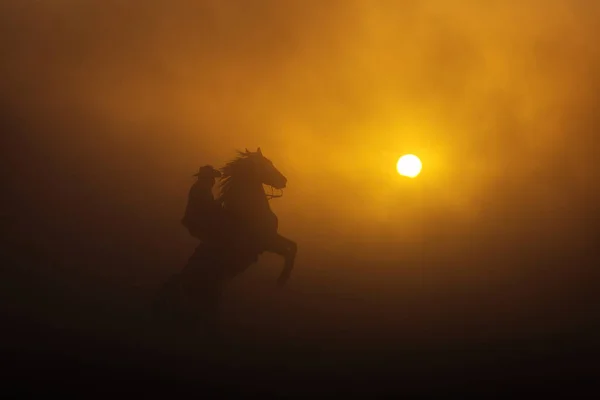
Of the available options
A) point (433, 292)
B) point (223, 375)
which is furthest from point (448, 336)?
point (223, 375)

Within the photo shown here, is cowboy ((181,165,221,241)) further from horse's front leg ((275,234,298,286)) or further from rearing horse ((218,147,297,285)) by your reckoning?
horse's front leg ((275,234,298,286))

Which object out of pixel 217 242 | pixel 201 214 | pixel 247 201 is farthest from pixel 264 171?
pixel 217 242

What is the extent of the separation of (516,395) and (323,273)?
190 inches

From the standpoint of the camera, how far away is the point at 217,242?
9.42 m

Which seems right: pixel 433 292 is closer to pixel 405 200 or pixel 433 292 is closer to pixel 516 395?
pixel 516 395

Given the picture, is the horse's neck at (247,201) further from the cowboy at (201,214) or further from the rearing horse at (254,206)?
the cowboy at (201,214)

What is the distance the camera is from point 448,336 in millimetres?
10828

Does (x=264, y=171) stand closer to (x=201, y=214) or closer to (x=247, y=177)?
(x=247, y=177)

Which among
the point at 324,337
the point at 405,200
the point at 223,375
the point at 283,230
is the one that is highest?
the point at 405,200

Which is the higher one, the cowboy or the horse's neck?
the horse's neck

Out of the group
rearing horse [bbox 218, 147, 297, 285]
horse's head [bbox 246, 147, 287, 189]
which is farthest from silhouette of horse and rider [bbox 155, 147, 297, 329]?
horse's head [bbox 246, 147, 287, 189]

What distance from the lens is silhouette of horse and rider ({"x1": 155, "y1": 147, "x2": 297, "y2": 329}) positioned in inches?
362

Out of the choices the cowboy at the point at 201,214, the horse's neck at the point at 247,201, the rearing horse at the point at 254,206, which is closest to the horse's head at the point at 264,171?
the rearing horse at the point at 254,206

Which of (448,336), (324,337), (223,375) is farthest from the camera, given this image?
(448,336)
